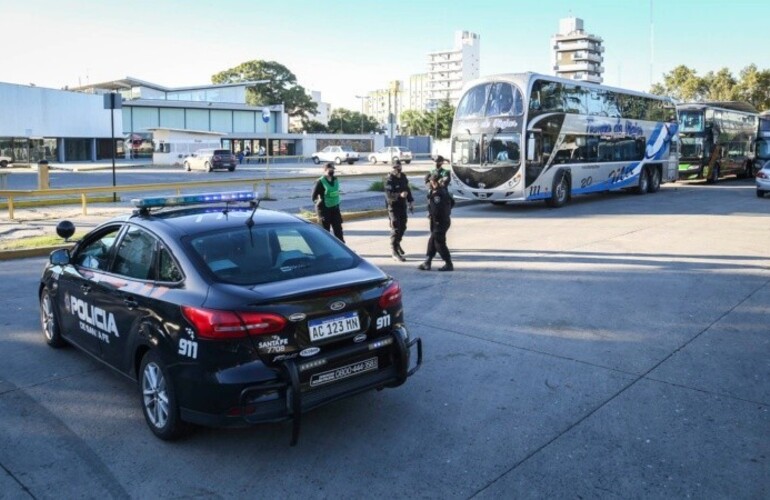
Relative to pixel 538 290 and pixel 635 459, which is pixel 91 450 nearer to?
pixel 635 459

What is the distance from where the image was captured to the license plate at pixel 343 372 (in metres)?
4.13

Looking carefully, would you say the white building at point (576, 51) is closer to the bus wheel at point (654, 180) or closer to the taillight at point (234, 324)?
the bus wheel at point (654, 180)

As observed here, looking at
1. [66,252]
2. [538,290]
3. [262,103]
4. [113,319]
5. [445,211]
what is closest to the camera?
[113,319]

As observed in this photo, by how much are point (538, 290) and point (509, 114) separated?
11.1 metres

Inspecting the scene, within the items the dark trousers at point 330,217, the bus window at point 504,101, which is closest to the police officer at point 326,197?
the dark trousers at point 330,217

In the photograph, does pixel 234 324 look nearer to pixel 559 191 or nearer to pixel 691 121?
pixel 559 191

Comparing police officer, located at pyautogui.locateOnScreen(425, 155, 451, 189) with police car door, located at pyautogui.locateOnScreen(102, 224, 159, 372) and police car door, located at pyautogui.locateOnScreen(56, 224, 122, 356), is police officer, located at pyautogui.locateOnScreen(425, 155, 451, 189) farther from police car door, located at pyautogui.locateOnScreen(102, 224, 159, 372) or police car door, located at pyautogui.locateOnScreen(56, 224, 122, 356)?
police car door, located at pyautogui.locateOnScreen(102, 224, 159, 372)

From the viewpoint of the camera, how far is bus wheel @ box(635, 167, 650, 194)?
84.9ft

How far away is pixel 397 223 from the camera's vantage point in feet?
37.3

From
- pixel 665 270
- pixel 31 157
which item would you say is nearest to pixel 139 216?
pixel 665 270

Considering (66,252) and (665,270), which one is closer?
(66,252)

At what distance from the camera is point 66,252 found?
5.95 metres

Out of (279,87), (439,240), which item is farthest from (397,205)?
(279,87)

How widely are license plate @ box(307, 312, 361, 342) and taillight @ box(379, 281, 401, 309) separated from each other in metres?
0.27
